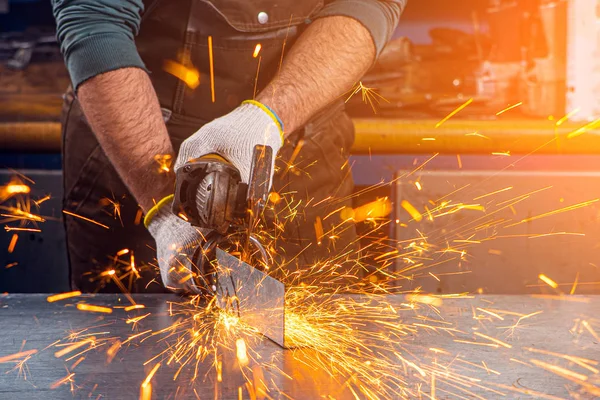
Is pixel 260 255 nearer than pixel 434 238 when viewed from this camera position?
Yes

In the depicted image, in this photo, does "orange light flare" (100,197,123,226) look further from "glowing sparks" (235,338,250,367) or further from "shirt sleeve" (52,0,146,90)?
"glowing sparks" (235,338,250,367)

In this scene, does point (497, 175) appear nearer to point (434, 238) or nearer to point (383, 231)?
point (434, 238)

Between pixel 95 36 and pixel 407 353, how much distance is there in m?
0.76

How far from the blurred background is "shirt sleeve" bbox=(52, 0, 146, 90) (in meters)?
0.78

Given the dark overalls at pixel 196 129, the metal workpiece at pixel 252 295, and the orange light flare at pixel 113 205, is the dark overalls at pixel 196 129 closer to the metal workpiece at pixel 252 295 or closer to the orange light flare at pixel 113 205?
the orange light flare at pixel 113 205

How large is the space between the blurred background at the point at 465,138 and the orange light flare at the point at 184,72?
663 mm

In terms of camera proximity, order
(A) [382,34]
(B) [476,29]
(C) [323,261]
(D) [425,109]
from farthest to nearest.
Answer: (B) [476,29] → (D) [425,109] → (C) [323,261] → (A) [382,34]

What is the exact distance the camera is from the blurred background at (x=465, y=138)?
207 centimetres

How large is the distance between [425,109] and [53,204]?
1.18m

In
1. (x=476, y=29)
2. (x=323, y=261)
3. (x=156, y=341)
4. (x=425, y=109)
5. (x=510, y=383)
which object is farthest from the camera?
(x=476, y=29)

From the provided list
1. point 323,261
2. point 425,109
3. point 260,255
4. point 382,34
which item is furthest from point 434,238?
point 260,255

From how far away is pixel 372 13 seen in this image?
4.70 feet

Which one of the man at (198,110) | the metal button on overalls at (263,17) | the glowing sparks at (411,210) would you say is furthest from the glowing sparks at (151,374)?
the glowing sparks at (411,210)

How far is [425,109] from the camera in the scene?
7.31 ft
